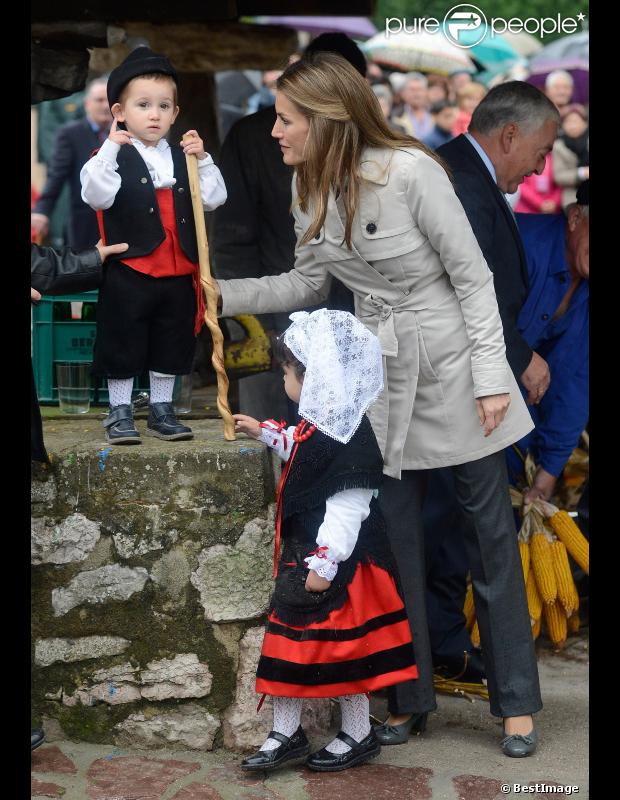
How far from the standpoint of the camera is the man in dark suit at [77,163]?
315 inches

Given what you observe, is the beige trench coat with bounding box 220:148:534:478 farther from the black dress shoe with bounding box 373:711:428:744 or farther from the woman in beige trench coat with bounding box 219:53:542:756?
the black dress shoe with bounding box 373:711:428:744

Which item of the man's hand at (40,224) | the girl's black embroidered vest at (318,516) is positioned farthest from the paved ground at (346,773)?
the man's hand at (40,224)

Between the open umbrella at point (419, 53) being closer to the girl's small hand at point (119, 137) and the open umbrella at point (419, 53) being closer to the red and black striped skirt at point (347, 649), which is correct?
the girl's small hand at point (119, 137)

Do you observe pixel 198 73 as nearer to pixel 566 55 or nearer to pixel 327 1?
pixel 327 1

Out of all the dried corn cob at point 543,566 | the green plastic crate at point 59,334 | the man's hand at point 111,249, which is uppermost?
the man's hand at point 111,249

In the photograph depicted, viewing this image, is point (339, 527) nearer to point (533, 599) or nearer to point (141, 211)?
point (141, 211)

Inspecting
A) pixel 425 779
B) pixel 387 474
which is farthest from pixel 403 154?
pixel 425 779

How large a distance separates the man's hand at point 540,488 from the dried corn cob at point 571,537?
99mm

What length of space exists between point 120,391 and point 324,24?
6.99 meters

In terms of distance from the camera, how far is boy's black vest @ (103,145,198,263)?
3598 mm

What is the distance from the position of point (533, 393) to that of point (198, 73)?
3.56 metres

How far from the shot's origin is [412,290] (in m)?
3.67

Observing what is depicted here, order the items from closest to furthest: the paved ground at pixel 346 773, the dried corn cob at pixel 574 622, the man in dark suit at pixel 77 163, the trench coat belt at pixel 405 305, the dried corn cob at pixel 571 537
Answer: the paved ground at pixel 346 773 → the trench coat belt at pixel 405 305 → the dried corn cob at pixel 571 537 → the dried corn cob at pixel 574 622 → the man in dark suit at pixel 77 163
